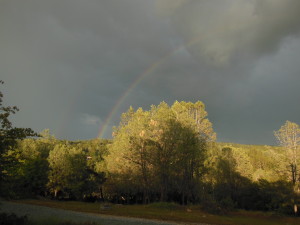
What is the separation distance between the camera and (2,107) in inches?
628

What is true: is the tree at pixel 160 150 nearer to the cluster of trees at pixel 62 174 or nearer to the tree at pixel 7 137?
the cluster of trees at pixel 62 174

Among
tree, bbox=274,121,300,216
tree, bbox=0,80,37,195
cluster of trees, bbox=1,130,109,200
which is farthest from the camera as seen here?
cluster of trees, bbox=1,130,109,200

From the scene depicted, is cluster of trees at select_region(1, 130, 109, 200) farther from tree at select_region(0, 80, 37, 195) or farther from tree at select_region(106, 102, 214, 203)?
tree at select_region(0, 80, 37, 195)

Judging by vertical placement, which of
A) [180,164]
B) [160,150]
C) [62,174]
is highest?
[160,150]

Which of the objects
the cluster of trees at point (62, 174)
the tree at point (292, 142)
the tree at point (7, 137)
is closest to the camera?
the tree at point (7, 137)

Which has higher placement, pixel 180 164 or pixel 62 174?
pixel 180 164

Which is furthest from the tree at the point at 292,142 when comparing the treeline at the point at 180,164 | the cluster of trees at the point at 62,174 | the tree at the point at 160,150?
the cluster of trees at the point at 62,174

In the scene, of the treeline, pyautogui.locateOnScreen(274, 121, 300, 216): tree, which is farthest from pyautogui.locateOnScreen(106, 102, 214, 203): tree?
pyautogui.locateOnScreen(274, 121, 300, 216): tree

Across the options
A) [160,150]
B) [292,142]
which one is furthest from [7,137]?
[292,142]

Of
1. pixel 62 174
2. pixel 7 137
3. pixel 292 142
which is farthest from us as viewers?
pixel 62 174

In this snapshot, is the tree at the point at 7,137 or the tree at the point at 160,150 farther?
the tree at the point at 160,150

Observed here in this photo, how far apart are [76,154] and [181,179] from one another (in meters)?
35.6

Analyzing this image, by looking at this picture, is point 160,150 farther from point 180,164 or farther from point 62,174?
point 62,174

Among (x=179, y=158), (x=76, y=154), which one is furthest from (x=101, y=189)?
Result: (x=179, y=158)
